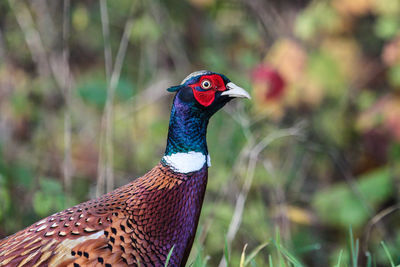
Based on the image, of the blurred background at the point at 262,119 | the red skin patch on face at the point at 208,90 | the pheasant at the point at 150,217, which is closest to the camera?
the pheasant at the point at 150,217

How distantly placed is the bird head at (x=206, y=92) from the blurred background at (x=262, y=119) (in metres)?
1.31

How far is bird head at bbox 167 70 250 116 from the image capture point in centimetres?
245

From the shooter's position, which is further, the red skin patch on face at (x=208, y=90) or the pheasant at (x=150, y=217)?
the red skin patch on face at (x=208, y=90)

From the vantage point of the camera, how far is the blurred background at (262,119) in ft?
14.9

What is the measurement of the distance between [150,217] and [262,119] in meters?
3.15

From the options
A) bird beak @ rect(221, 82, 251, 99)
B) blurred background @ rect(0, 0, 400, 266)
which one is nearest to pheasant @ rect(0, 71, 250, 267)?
bird beak @ rect(221, 82, 251, 99)

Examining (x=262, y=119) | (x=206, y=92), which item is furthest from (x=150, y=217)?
(x=262, y=119)

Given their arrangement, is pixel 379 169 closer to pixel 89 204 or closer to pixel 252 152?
pixel 252 152

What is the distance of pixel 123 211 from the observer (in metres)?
2.37

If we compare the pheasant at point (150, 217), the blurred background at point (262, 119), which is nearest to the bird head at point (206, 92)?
the pheasant at point (150, 217)

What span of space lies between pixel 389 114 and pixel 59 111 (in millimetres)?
3769

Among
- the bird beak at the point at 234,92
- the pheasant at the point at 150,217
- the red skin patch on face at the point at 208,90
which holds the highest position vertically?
the red skin patch on face at the point at 208,90

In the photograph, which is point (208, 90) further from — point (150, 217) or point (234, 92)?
point (150, 217)

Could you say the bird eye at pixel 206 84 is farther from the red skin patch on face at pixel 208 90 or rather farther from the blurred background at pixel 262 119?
the blurred background at pixel 262 119
